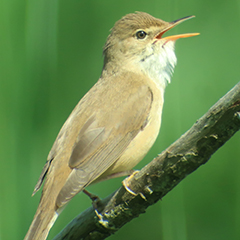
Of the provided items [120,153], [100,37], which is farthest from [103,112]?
[100,37]

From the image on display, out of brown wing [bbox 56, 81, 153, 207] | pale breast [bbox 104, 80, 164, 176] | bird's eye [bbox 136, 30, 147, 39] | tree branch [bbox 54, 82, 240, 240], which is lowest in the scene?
tree branch [bbox 54, 82, 240, 240]

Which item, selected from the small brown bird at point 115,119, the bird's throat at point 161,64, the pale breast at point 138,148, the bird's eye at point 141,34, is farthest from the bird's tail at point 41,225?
the bird's eye at point 141,34

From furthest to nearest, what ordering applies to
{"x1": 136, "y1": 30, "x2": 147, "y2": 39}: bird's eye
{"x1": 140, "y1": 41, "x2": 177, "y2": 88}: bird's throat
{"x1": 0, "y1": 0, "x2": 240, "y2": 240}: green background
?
{"x1": 136, "y1": 30, "x2": 147, "y2": 39}: bird's eye → {"x1": 140, "y1": 41, "x2": 177, "y2": 88}: bird's throat → {"x1": 0, "y1": 0, "x2": 240, "y2": 240}: green background

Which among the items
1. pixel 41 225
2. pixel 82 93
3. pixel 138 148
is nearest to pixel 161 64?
pixel 82 93

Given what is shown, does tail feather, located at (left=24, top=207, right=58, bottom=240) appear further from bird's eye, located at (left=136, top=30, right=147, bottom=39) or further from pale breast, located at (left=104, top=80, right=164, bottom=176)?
bird's eye, located at (left=136, top=30, right=147, bottom=39)

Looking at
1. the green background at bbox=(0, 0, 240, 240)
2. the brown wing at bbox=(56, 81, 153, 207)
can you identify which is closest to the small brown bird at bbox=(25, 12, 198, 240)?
the brown wing at bbox=(56, 81, 153, 207)

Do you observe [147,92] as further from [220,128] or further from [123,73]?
[220,128]

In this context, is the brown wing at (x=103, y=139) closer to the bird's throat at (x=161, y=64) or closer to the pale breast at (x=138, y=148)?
the pale breast at (x=138, y=148)
